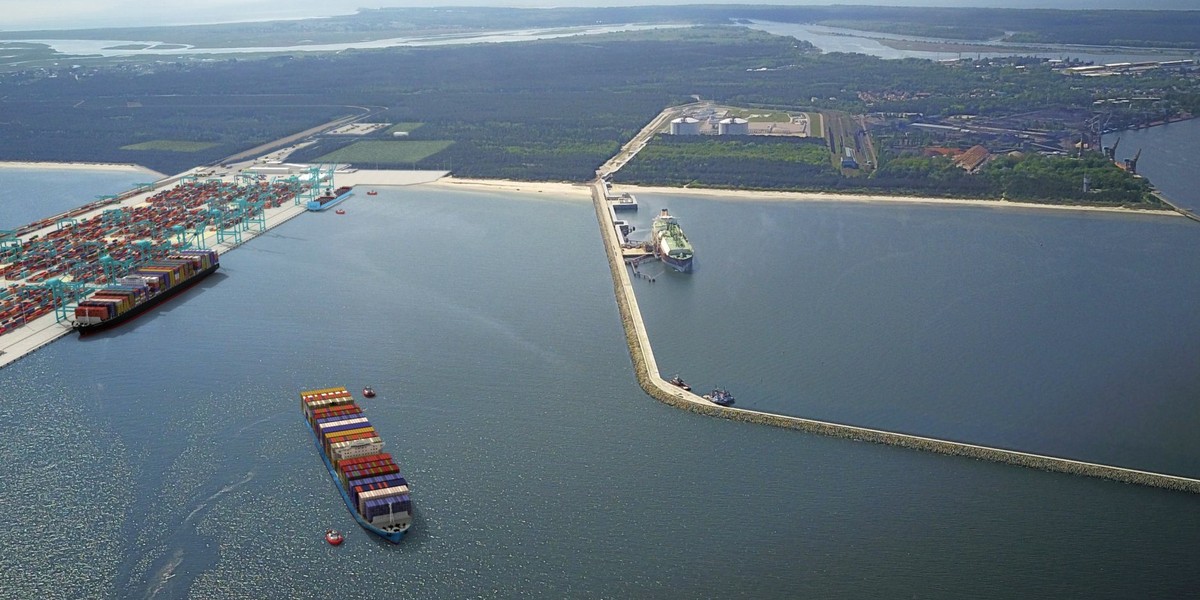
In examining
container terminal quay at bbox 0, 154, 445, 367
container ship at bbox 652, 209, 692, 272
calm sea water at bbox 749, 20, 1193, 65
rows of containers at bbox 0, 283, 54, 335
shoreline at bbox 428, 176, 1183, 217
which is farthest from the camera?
calm sea water at bbox 749, 20, 1193, 65

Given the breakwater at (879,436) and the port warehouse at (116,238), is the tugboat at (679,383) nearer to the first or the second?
the breakwater at (879,436)

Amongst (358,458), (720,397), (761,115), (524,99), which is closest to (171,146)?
(524,99)

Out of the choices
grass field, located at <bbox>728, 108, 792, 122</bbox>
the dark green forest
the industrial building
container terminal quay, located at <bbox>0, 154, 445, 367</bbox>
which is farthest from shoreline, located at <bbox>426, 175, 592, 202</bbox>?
grass field, located at <bbox>728, 108, 792, 122</bbox>

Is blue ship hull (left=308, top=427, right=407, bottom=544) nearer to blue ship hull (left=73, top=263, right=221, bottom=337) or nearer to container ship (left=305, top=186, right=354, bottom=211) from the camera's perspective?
blue ship hull (left=73, top=263, right=221, bottom=337)

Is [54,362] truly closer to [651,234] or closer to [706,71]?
[651,234]

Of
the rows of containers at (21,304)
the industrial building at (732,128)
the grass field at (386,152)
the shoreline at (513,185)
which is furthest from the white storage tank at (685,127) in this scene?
the rows of containers at (21,304)
